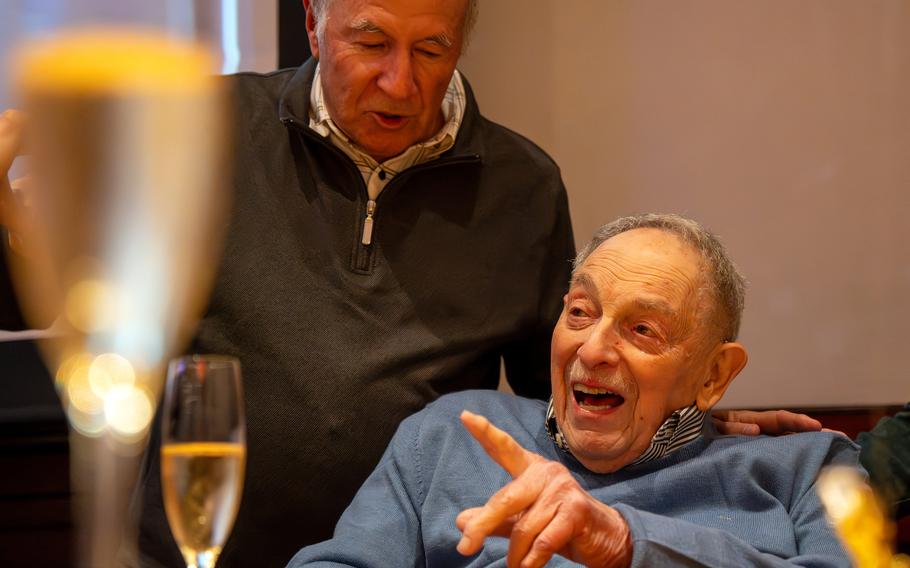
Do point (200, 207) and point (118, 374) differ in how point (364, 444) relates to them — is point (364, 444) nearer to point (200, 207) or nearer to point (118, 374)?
point (200, 207)

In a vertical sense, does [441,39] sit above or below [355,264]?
above

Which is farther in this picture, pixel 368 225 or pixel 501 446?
pixel 368 225

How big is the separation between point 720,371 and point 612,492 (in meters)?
0.30

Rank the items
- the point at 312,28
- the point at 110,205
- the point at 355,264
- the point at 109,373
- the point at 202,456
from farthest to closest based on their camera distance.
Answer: the point at 109,373 < the point at 110,205 < the point at 312,28 < the point at 355,264 < the point at 202,456

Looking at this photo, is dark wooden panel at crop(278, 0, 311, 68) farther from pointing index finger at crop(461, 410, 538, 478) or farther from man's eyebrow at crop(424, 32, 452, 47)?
pointing index finger at crop(461, 410, 538, 478)

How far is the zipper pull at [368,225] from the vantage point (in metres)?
2.22

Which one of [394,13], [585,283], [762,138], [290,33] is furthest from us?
[762,138]

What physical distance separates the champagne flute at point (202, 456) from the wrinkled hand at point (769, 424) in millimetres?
1057

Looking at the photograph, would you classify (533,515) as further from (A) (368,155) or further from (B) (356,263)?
(A) (368,155)

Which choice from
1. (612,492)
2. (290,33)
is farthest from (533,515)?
(290,33)

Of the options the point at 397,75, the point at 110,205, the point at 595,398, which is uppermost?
A: the point at 397,75

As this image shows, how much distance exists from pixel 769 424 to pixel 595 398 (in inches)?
13.3

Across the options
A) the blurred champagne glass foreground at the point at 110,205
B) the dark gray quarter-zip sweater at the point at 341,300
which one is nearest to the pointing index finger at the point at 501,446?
the dark gray quarter-zip sweater at the point at 341,300

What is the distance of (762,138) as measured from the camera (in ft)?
11.4
